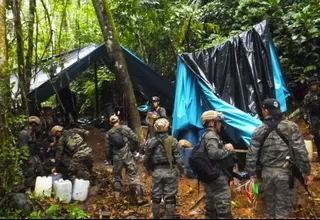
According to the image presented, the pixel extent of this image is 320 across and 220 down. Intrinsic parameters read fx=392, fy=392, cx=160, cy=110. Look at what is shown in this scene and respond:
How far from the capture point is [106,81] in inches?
500

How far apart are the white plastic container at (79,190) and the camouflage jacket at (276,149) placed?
295cm

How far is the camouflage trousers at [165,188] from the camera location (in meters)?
5.24

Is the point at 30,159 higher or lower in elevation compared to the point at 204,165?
higher

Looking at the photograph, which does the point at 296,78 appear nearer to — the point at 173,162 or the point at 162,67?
the point at 162,67

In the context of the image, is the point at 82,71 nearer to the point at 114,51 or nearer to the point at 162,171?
the point at 114,51

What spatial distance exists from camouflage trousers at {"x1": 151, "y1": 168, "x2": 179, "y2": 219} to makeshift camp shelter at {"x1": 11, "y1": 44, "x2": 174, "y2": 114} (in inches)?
139

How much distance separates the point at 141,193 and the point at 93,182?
1266 millimetres

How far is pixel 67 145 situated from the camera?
6840 mm

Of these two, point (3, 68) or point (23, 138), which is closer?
point (3, 68)

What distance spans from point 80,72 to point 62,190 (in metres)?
3.63

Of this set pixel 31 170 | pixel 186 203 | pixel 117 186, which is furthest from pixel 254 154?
pixel 31 170

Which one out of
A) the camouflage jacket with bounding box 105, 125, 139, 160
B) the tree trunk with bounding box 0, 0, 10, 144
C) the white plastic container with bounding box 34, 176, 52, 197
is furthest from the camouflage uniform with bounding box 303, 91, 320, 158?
the tree trunk with bounding box 0, 0, 10, 144

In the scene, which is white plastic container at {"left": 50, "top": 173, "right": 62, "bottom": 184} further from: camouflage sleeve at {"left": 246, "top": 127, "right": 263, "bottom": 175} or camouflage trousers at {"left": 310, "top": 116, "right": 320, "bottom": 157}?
camouflage trousers at {"left": 310, "top": 116, "right": 320, "bottom": 157}

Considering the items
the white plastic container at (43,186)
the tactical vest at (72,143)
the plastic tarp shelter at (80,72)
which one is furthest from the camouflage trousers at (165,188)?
the plastic tarp shelter at (80,72)
